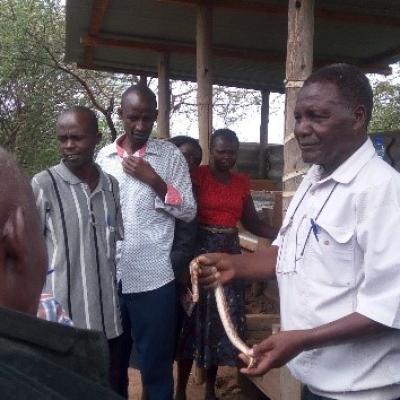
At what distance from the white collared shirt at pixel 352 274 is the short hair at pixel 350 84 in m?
0.13

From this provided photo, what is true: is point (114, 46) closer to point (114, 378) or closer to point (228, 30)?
point (228, 30)

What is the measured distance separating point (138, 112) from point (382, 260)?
6.99 ft

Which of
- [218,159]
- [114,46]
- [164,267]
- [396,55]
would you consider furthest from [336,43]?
[164,267]

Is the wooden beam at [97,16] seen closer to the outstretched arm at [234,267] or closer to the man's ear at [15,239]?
the outstretched arm at [234,267]

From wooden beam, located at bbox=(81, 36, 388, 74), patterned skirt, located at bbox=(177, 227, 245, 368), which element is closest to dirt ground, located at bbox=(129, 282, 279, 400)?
Result: patterned skirt, located at bbox=(177, 227, 245, 368)

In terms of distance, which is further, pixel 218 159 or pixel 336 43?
pixel 336 43

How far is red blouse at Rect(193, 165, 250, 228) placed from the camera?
4.43 metres

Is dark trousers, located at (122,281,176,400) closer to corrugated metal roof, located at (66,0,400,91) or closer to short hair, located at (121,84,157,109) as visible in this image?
short hair, located at (121,84,157,109)

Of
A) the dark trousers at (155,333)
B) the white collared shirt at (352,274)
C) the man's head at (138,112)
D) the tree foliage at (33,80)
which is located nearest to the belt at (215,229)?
the dark trousers at (155,333)

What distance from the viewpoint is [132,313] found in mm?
3910

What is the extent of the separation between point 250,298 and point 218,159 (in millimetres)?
1837

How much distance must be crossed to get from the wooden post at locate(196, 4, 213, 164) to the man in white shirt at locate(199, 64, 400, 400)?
4054 mm

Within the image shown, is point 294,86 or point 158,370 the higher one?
point 294,86

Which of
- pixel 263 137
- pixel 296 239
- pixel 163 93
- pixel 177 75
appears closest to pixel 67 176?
pixel 296 239
